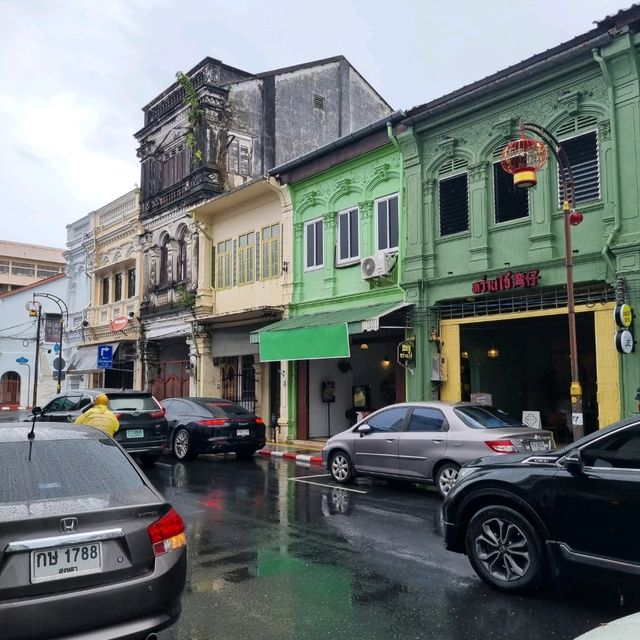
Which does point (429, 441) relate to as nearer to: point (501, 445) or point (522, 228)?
point (501, 445)

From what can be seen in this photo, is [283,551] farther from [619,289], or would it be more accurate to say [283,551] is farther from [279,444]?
[279,444]

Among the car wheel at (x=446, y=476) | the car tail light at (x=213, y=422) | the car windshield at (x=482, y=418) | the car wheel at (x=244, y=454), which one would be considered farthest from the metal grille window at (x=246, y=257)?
the car wheel at (x=446, y=476)

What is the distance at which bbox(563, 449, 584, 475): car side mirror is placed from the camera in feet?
16.4

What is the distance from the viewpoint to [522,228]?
45.1 ft

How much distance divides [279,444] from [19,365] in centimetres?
3590

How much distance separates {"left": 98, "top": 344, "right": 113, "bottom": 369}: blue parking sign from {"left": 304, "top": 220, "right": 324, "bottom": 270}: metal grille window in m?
12.5

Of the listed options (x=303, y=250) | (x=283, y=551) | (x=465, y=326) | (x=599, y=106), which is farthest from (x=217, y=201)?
(x=283, y=551)

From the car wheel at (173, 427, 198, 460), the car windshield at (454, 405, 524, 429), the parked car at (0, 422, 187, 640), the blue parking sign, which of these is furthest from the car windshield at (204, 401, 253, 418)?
the blue parking sign

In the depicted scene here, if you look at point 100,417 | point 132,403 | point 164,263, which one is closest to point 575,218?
point 100,417

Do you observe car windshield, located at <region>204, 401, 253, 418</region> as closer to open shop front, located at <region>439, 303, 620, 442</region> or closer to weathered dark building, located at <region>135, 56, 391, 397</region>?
open shop front, located at <region>439, 303, 620, 442</region>

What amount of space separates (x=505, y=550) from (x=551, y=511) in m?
0.60

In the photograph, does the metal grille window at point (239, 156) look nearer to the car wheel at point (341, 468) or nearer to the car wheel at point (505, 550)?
the car wheel at point (341, 468)

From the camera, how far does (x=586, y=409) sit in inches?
676

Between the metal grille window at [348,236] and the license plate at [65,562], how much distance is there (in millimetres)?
14531
